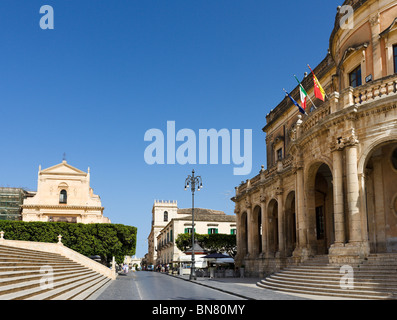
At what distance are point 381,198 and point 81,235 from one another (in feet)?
109

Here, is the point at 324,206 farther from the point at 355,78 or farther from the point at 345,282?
the point at 345,282

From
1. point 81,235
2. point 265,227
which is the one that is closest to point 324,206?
point 265,227

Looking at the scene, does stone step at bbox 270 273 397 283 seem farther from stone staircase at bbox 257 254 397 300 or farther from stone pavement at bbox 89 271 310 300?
stone pavement at bbox 89 271 310 300

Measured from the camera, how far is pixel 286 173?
85.8 feet

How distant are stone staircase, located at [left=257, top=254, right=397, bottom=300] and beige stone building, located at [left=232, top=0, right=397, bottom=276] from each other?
0.65 meters

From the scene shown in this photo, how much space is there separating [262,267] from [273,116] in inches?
546

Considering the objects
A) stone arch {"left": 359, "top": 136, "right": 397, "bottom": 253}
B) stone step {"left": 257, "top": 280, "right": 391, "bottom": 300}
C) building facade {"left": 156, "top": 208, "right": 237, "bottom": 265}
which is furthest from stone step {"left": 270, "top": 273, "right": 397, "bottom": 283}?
building facade {"left": 156, "top": 208, "right": 237, "bottom": 265}

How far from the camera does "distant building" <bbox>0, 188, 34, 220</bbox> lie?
6731cm

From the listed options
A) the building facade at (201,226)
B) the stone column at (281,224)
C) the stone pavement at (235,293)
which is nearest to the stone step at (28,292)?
the stone pavement at (235,293)

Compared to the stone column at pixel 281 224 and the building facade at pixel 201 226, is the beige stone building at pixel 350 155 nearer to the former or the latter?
the stone column at pixel 281 224

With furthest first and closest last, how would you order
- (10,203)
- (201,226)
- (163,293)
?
(201,226) < (10,203) < (163,293)

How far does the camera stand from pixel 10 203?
68.5 m

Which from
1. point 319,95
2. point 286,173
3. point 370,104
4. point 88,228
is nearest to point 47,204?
point 88,228
